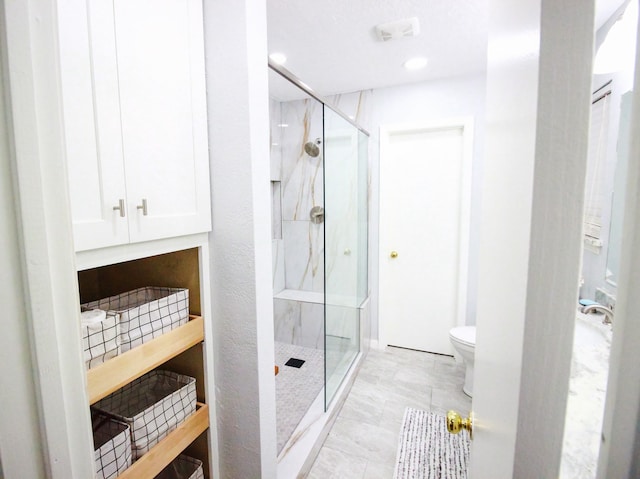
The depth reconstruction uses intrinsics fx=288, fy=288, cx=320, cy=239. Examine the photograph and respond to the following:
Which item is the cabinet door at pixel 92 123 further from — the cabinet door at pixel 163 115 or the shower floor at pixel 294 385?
the shower floor at pixel 294 385

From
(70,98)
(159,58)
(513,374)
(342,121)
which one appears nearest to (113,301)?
(70,98)

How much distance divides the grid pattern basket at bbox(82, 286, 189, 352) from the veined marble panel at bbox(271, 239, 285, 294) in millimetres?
1743

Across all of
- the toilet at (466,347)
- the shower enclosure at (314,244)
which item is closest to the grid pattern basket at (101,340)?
the shower enclosure at (314,244)

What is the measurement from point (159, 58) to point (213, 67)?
20 centimetres

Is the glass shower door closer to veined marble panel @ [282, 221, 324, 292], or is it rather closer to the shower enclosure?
the shower enclosure

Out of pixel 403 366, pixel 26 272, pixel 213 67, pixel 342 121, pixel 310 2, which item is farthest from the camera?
pixel 403 366

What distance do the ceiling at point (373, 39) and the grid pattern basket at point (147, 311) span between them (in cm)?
145

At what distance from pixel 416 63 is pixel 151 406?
2430mm

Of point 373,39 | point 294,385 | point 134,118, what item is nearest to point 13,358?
point 134,118

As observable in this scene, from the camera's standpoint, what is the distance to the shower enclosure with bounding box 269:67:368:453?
2.14m

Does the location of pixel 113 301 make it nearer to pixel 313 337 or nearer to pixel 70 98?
pixel 70 98

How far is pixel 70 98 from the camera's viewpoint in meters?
0.63

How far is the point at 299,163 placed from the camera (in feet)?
9.02

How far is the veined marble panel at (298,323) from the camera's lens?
9.03ft
